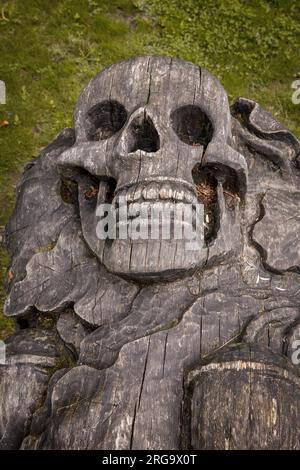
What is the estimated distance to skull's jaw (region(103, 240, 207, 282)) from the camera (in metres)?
2.46

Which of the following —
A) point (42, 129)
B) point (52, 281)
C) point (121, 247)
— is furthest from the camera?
point (42, 129)

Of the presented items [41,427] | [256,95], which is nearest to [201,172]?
[41,427]

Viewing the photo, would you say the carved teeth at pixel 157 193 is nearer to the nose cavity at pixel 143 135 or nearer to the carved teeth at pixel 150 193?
the carved teeth at pixel 150 193

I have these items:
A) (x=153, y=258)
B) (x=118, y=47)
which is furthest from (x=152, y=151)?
Result: (x=118, y=47)

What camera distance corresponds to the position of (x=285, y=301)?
2.61m

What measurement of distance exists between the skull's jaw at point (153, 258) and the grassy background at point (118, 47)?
2.37m

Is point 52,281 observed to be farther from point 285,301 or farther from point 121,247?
point 285,301

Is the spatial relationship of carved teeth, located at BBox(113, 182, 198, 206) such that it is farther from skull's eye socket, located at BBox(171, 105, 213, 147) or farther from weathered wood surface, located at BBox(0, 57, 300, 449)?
skull's eye socket, located at BBox(171, 105, 213, 147)

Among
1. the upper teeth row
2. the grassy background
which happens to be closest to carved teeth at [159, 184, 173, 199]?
the upper teeth row

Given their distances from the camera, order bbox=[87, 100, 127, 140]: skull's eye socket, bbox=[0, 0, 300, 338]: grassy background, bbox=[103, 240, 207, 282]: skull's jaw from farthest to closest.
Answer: bbox=[0, 0, 300, 338]: grassy background → bbox=[87, 100, 127, 140]: skull's eye socket → bbox=[103, 240, 207, 282]: skull's jaw

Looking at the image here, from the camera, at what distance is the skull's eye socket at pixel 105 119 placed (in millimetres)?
2853

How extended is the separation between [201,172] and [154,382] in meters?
1.04

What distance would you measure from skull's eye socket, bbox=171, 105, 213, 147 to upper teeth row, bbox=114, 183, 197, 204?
1.33 ft

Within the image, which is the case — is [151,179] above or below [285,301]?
above
